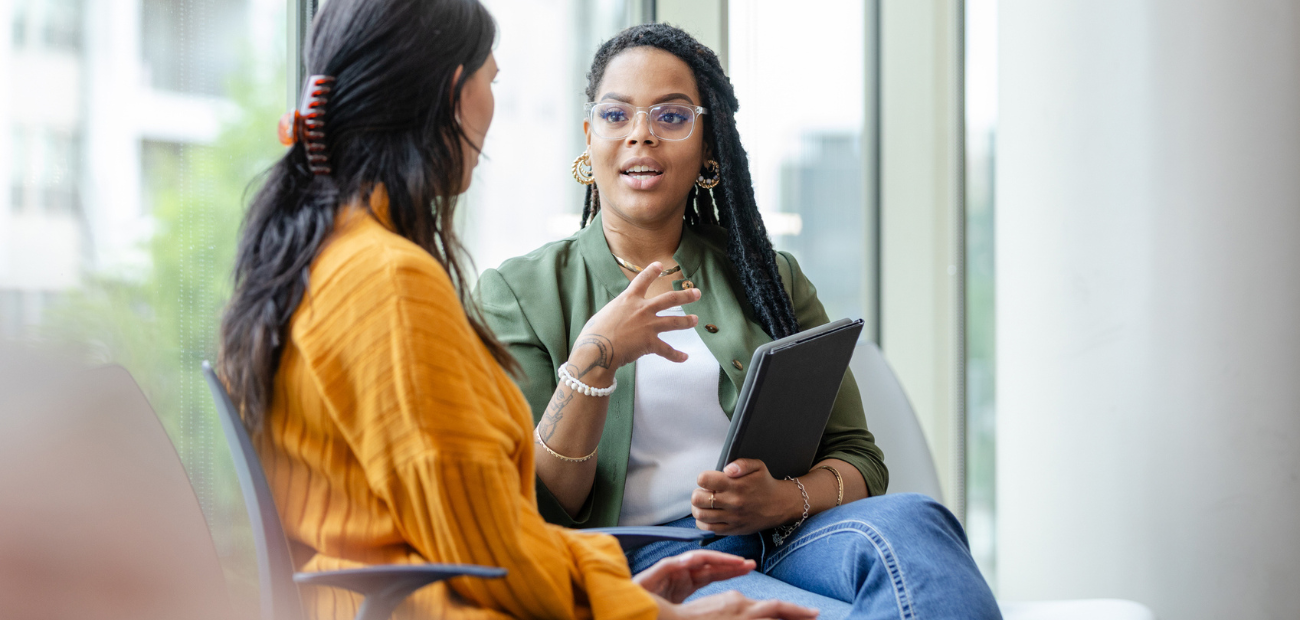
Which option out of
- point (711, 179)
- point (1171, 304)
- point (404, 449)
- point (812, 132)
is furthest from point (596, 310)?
point (812, 132)

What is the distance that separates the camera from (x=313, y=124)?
858mm

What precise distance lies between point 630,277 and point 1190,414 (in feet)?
4.81

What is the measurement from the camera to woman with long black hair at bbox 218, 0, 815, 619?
2.44 ft

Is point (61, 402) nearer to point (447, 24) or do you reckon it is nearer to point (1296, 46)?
point (447, 24)

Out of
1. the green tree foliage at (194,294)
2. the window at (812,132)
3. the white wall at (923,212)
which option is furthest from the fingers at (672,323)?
the white wall at (923,212)

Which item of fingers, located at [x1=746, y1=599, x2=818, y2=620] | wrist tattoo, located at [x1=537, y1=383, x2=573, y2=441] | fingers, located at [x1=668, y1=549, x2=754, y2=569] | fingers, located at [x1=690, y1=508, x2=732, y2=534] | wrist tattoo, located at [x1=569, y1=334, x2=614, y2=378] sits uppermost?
wrist tattoo, located at [x1=569, y1=334, x2=614, y2=378]

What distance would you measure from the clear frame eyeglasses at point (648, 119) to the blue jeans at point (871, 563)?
2.24ft

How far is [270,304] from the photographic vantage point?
2.60ft

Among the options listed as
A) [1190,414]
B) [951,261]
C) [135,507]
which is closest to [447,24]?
[135,507]

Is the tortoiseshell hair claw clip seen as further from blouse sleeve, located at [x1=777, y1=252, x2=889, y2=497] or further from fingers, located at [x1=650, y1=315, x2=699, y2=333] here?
blouse sleeve, located at [x1=777, y1=252, x2=889, y2=497]

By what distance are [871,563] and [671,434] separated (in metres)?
0.39

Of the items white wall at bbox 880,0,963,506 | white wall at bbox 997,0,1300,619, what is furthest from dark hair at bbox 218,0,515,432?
white wall at bbox 880,0,963,506

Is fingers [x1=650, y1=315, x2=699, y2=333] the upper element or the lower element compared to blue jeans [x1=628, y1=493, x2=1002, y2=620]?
upper

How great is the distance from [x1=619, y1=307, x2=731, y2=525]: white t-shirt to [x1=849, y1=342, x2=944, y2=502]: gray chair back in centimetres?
54
